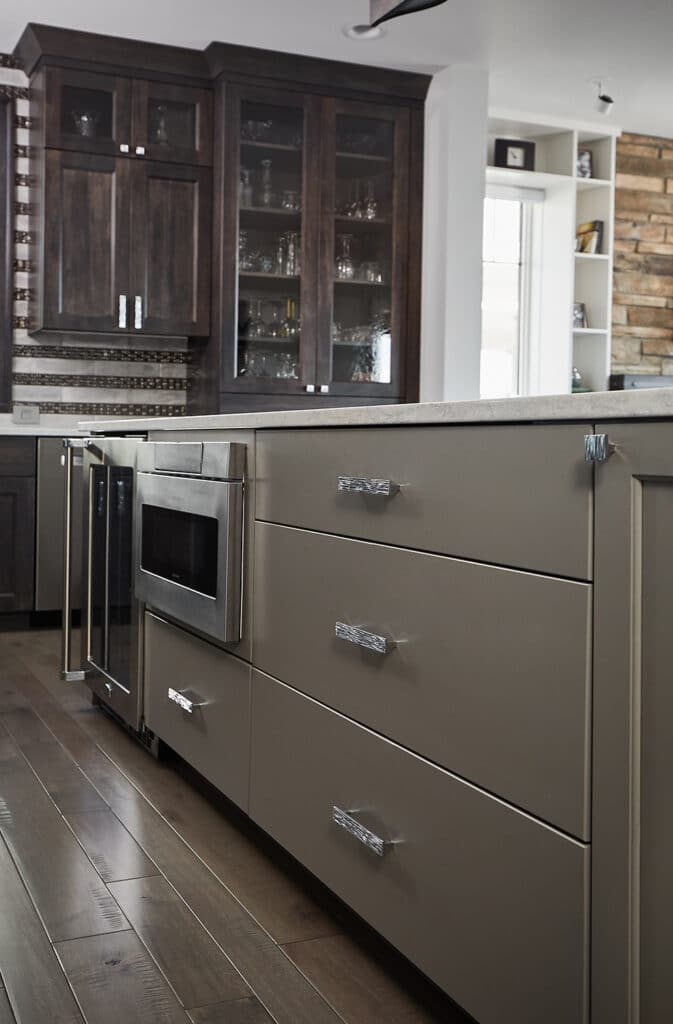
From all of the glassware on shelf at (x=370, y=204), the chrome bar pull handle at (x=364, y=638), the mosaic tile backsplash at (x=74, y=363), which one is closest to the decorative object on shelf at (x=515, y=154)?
the glassware on shelf at (x=370, y=204)

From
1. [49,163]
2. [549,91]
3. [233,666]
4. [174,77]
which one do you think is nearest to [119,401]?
[49,163]

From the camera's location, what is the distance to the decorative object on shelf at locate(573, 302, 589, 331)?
18.4 ft

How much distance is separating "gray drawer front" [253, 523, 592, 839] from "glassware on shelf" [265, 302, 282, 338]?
288 cm

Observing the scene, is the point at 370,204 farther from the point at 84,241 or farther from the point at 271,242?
the point at 84,241

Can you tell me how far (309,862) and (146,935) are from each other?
267 mm

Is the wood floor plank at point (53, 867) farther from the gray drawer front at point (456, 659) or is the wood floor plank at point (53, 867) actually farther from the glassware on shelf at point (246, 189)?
the glassware on shelf at point (246, 189)

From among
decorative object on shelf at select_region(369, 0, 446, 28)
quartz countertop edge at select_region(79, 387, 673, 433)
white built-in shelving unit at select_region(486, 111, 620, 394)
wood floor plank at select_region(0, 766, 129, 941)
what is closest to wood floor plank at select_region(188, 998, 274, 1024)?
wood floor plank at select_region(0, 766, 129, 941)

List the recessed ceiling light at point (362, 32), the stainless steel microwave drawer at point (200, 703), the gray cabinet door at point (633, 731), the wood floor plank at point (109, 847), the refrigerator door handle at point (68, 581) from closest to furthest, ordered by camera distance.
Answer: the gray cabinet door at point (633, 731)
the wood floor plank at point (109, 847)
the stainless steel microwave drawer at point (200, 703)
the refrigerator door handle at point (68, 581)
the recessed ceiling light at point (362, 32)

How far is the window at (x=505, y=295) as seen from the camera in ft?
18.3

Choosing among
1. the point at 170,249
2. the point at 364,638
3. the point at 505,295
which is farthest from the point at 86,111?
the point at 364,638

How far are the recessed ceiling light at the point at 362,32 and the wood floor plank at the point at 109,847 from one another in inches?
128

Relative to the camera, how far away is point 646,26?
165 inches

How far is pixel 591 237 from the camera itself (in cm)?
554

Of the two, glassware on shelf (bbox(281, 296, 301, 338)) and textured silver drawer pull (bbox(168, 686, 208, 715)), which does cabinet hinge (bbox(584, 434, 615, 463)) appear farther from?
glassware on shelf (bbox(281, 296, 301, 338))
